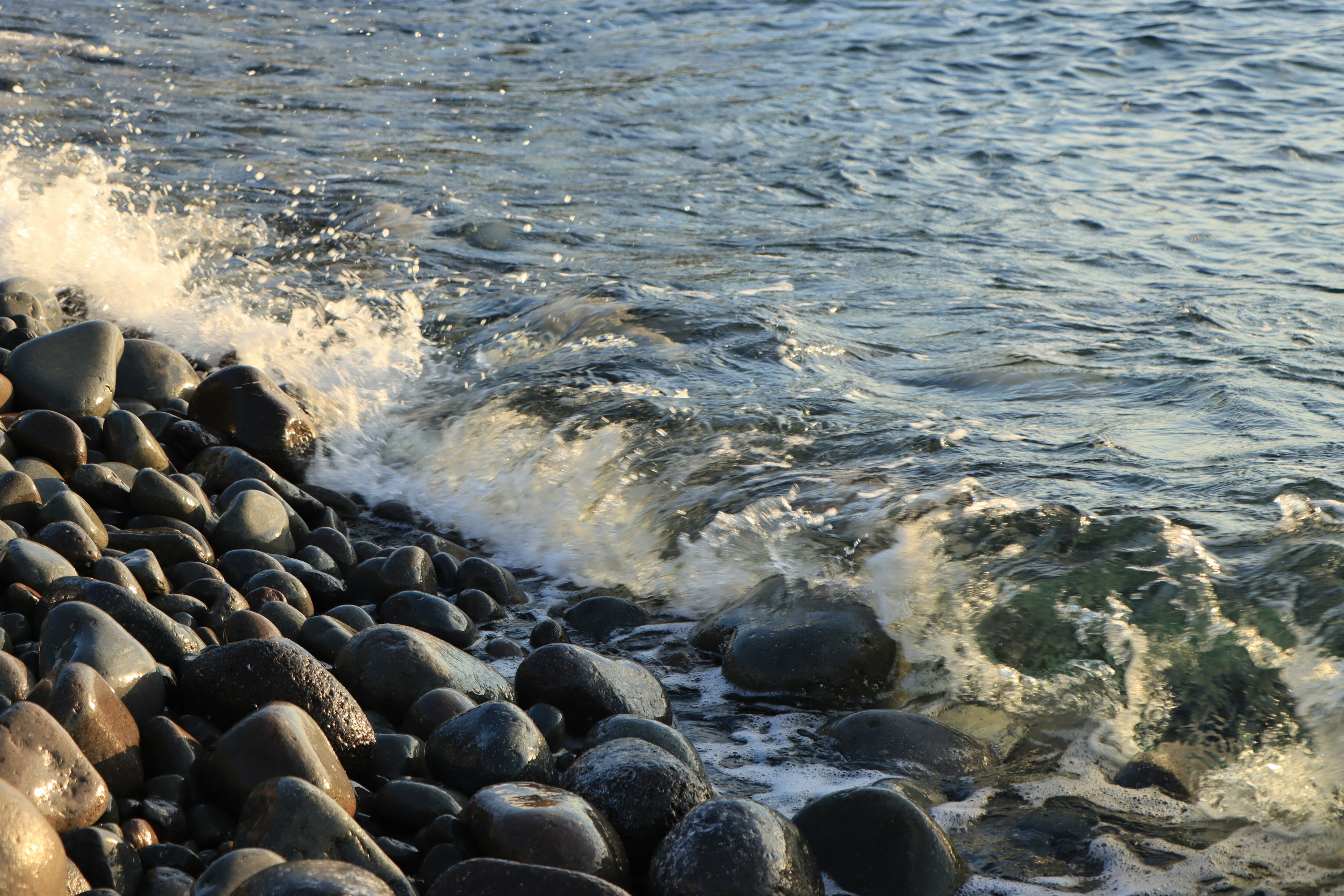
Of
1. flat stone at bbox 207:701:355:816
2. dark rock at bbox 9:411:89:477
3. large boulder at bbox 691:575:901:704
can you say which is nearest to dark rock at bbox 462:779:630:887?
flat stone at bbox 207:701:355:816

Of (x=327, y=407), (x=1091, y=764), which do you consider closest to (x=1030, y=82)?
(x=327, y=407)

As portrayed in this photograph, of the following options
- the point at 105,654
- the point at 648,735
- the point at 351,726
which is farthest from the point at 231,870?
the point at 648,735

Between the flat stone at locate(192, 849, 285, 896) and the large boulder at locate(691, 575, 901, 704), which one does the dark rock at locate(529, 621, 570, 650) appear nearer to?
the large boulder at locate(691, 575, 901, 704)

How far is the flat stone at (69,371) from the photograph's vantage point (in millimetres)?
4262

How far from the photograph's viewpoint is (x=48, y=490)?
3520 mm

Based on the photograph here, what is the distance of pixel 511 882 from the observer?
1964 mm

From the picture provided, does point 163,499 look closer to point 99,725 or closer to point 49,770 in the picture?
point 99,725

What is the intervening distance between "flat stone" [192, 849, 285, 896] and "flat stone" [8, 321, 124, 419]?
2.91 metres

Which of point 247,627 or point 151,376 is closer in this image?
point 247,627

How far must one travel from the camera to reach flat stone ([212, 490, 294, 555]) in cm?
378

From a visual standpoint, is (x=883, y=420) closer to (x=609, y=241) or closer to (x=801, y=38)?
(x=609, y=241)

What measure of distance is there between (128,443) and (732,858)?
2967mm

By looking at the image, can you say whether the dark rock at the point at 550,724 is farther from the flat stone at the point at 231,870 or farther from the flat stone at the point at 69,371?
the flat stone at the point at 69,371

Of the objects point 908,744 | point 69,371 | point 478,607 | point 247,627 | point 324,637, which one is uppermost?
point 69,371
